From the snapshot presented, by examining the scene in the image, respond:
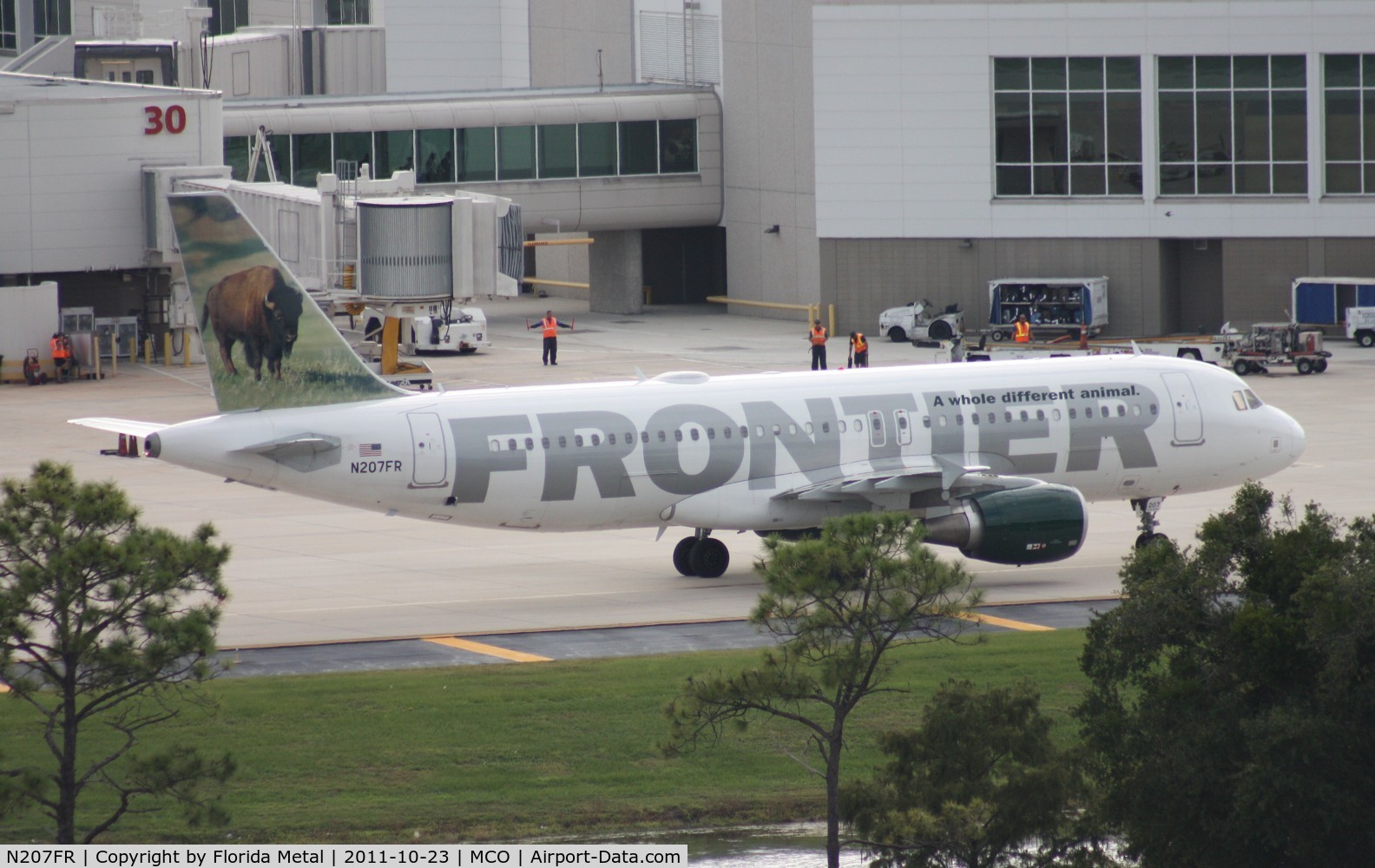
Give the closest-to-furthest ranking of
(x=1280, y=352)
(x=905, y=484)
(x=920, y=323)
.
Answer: (x=905, y=484)
(x=1280, y=352)
(x=920, y=323)

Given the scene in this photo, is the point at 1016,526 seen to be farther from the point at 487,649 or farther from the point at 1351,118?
the point at 1351,118

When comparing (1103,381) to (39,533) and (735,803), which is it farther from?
(39,533)

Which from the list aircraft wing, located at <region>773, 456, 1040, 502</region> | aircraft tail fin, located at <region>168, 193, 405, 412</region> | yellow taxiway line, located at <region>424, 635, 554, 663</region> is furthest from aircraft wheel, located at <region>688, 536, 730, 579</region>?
aircraft tail fin, located at <region>168, 193, 405, 412</region>

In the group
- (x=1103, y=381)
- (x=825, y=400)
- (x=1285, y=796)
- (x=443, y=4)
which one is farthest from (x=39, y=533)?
(x=443, y=4)

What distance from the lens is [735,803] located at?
85.5ft

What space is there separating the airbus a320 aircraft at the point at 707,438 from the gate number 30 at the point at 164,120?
40.7 metres

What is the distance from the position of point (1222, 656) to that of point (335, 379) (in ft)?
65.5

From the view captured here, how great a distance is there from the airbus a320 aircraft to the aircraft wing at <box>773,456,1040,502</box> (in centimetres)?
4

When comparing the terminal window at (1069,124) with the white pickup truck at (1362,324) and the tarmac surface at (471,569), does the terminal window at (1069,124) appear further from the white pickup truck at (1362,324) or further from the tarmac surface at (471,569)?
the tarmac surface at (471,569)

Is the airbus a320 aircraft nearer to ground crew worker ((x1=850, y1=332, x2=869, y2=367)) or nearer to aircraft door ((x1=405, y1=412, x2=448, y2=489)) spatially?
aircraft door ((x1=405, y1=412, x2=448, y2=489))

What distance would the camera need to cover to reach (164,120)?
7362 cm

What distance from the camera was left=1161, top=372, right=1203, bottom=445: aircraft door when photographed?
39344 millimetres

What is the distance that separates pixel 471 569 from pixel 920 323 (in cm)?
4630

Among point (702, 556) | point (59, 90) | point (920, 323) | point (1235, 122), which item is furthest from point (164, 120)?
point (1235, 122)
